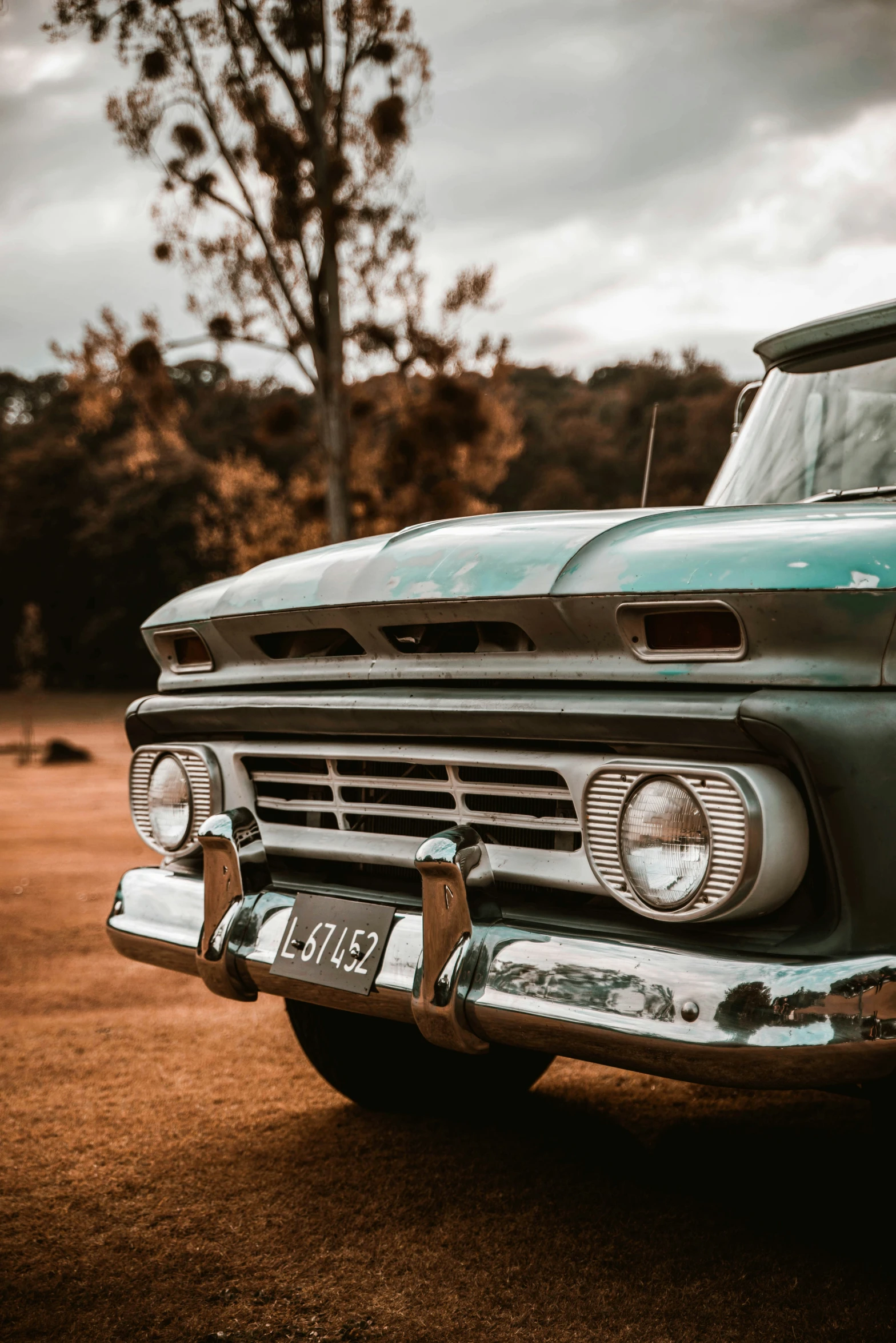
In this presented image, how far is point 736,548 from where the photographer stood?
1837 millimetres

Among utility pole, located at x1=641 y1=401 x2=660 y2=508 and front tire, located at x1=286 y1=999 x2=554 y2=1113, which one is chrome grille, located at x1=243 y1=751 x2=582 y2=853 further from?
utility pole, located at x1=641 y1=401 x2=660 y2=508

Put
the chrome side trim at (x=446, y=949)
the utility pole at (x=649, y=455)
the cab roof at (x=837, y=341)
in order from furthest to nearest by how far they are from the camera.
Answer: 1. the utility pole at (x=649, y=455)
2. the cab roof at (x=837, y=341)
3. the chrome side trim at (x=446, y=949)

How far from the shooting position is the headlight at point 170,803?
275 centimetres

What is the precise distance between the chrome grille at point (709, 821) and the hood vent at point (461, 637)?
0.30 meters

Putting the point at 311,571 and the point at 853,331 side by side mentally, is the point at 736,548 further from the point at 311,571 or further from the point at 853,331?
the point at 853,331

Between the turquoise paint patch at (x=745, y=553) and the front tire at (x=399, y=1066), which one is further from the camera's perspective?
the front tire at (x=399, y=1066)

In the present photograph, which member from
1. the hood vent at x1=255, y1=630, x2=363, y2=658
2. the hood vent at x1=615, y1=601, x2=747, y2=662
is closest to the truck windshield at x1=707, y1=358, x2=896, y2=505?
the hood vent at x1=615, y1=601, x2=747, y2=662

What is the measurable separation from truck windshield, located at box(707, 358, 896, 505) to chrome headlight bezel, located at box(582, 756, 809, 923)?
3.89ft

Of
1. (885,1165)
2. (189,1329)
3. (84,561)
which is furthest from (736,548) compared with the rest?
(84,561)

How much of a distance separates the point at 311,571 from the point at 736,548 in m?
0.97

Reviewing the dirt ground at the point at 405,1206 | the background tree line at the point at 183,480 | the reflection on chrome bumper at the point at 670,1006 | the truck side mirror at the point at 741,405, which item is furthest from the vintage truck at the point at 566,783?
the background tree line at the point at 183,480

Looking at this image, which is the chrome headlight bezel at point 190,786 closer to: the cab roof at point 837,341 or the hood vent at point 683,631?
the hood vent at point 683,631

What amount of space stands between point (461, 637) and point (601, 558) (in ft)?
1.23

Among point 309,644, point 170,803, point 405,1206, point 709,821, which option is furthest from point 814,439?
point 405,1206
